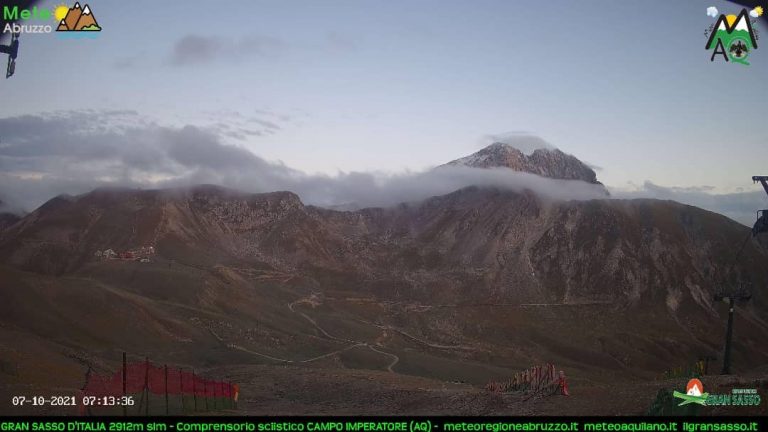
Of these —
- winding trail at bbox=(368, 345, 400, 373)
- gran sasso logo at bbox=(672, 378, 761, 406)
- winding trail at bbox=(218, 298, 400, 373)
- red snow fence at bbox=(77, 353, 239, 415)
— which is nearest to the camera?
gran sasso logo at bbox=(672, 378, 761, 406)

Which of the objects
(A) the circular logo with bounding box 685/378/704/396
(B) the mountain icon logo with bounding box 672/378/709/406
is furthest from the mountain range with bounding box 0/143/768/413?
(A) the circular logo with bounding box 685/378/704/396

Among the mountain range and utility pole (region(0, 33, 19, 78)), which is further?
the mountain range

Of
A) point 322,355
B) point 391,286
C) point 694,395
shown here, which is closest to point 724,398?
point 694,395

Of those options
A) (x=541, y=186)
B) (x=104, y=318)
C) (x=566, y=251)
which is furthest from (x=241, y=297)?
(x=541, y=186)

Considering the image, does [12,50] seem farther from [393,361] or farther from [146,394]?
[393,361]

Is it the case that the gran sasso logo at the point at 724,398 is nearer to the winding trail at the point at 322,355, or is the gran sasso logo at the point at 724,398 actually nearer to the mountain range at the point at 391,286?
the mountain range at the point at 391,286

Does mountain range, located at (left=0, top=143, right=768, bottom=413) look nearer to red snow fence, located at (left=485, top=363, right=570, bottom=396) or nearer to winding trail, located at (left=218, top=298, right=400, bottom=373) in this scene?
winding trail, located at (left=218, top=298, right=400, bottom=373)
